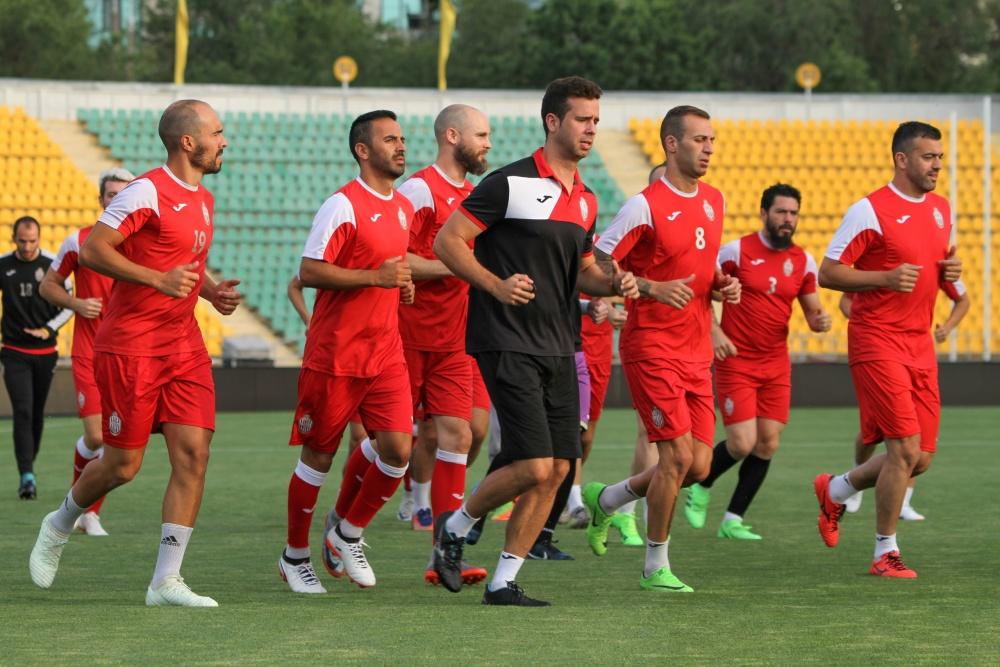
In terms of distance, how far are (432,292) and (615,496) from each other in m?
1.48

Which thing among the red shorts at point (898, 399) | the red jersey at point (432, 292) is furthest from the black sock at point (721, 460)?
the red jersey at point (432, 292)

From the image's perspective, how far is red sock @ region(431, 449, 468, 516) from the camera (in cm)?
846

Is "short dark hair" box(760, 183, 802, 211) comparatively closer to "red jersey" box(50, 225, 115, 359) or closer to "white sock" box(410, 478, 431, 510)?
"white sock" box(410, 478, 431, 510)

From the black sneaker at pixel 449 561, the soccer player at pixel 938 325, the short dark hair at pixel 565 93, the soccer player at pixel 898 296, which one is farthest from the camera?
the soccer player at pixel 938 325

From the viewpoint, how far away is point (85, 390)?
1063 centimetres

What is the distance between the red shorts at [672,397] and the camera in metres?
7.89

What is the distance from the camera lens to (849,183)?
3397cm

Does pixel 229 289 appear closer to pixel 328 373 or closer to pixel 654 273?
pixel 328 373

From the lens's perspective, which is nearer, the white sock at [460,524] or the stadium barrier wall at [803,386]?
the white sock at [460,524]

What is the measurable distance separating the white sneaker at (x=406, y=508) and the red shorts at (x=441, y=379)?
8.34 ft

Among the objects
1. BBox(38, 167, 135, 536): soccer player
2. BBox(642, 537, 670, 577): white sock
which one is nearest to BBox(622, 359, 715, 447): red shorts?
BBox(642, 537, 670, 577): white sock

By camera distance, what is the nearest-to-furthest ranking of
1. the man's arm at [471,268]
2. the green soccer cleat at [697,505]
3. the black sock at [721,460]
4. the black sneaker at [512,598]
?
the man's arm at [471,268]
the black sneaker at [512,598]
the black sock at [721,460]
the green soccer cleat at [697,505]

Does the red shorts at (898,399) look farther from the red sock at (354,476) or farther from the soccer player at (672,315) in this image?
the red sock at (354,476)

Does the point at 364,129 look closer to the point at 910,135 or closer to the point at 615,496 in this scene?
the point at 615,496
